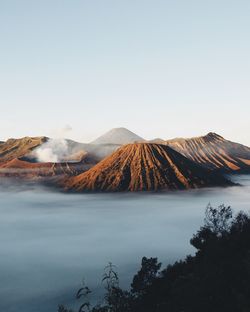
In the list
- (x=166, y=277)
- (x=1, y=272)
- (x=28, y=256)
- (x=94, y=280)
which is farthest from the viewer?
(x=28, y=256)

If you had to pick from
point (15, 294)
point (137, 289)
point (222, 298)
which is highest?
point (222, 298)

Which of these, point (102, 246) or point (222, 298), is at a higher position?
point (222, 298)

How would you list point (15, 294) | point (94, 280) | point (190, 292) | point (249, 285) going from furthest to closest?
point (94, 280) < point (15, 294) < point (190, 292) < point (249, 285)

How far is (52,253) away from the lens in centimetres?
17775

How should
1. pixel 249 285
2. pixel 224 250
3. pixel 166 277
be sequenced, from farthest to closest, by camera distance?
pixel 166 277 → pixel 224 250 → pixel 249 285

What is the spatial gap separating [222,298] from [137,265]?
115312 millimetres

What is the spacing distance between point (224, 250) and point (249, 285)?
17.0m

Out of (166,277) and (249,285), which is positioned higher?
(249,285)

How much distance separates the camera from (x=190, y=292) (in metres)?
33.1

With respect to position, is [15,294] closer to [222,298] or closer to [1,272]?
[1,272]

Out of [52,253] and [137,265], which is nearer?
[137,265]

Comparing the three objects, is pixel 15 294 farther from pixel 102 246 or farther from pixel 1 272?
pixel 102 246

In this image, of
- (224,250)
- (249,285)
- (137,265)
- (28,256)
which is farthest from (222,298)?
(28,256)

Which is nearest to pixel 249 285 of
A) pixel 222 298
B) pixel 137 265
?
pixel 222 298
